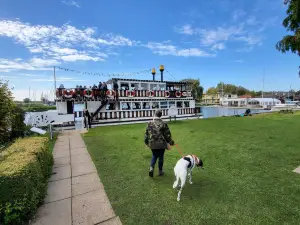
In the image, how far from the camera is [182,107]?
2197 cm

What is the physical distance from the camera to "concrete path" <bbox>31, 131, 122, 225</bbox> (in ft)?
10.5

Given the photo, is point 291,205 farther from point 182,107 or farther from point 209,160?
point 182,107

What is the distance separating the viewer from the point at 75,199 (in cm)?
391

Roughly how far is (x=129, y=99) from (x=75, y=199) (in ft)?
47.3

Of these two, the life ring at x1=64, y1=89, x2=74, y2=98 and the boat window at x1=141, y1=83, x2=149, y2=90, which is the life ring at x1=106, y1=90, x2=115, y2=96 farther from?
the boat window at x1=141, y1=83, x2=149, y2=90

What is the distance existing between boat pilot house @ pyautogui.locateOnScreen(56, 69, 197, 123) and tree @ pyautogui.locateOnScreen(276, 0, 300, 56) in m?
11.2

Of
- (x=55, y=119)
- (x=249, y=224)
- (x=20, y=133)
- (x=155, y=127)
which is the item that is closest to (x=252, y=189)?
(x=249, y=224)

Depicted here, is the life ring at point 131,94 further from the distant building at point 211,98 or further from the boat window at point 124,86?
the distant building at point 211,98

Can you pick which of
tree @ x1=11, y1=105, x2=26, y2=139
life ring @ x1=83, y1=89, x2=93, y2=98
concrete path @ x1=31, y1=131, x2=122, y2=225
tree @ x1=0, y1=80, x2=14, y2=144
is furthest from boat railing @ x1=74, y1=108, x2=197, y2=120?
concrete path @ x1=31, y1=131, x2=122, y2=225

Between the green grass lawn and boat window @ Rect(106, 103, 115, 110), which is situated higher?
boat window @ Rect(106, 103, 115, 110)

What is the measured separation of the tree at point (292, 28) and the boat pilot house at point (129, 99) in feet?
36.9

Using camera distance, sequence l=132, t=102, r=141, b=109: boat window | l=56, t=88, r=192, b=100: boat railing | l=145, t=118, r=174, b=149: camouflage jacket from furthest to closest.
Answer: l=132, t=102, r=141, b=109: boat window < l=56, t=88, r=192, b=100: boat railing < l=145, t=118, r=174, b=149: camouflage jacket

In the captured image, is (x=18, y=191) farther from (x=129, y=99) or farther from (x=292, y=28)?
(x=129, y=99)

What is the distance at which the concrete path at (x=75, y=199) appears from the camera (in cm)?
321
